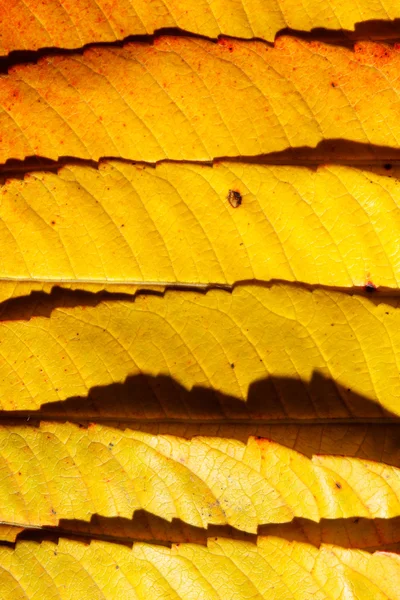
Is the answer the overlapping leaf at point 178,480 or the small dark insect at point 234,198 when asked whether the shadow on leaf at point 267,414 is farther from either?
the small dark insect at point 234,198

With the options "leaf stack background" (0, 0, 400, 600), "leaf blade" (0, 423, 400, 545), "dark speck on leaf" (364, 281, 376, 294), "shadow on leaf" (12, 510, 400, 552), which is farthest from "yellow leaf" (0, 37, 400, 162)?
"shadow on leaf" (12, 510, 400, 552)

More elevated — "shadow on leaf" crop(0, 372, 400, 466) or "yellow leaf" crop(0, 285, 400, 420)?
"yellow leaf" crop(0, 285, 400, 420)

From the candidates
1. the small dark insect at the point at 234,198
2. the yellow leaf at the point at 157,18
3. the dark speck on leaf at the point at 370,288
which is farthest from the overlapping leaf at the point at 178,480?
the yellow leaf at the point at 157,18

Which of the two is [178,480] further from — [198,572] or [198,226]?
[198,226]

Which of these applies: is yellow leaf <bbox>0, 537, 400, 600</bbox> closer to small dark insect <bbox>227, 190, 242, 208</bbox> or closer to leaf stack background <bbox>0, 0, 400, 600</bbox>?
leaf stack background <bbox>0, 0, 400, 600</bbox>

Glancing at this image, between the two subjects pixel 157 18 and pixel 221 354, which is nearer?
pixel 221 354

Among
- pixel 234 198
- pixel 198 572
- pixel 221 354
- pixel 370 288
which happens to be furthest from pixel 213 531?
pixel 234 198

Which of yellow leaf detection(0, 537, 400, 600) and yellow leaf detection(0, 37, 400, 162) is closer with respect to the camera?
yellow leaf detection(0, 537, 400, 600)
